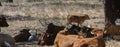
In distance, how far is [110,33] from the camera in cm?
1404

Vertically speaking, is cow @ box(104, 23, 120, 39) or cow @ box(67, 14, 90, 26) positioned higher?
cow @ box(104, 23, 120, 39)

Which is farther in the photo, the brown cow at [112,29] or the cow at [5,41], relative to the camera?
the brown cow at [112,29]

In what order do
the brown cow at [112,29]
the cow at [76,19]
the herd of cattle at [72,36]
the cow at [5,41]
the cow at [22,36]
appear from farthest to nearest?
A: the cow at [76,19], the cow at [22,36], the brown cow at [112,29], the herd of cattle at [72,36], the cow at [5,41]

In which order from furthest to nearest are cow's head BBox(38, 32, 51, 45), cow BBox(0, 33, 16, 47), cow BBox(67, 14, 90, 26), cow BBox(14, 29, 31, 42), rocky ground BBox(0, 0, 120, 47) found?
rocky ground BBox(0, 0, 120, 47), cow BBox(67, 14, 90, 26), cow BBox(14, 29, 31, 42), cow's head BBox(38, 32, 51, 45), cow BBox(0, 33, 16, 47)

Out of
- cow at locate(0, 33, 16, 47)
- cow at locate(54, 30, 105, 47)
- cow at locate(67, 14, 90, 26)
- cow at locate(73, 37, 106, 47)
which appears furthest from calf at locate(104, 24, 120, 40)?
cow at locate(0, 33, 16, 47)

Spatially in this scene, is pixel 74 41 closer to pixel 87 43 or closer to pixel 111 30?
pixel 87 43

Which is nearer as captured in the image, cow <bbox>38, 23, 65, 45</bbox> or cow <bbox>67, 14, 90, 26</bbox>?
cow <bbox>38, 23, 65, 45</bbox>

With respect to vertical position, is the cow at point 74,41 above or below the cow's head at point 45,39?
above

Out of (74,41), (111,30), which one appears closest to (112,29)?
(111,30)

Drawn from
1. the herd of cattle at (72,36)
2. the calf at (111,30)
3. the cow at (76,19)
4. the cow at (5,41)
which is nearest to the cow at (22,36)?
the herd of cattle at (72,36)

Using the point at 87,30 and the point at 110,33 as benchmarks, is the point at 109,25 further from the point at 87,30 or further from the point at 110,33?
the point at 87,30

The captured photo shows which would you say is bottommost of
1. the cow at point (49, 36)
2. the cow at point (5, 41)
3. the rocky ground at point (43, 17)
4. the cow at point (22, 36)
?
the rocky ground at point (43, 17)

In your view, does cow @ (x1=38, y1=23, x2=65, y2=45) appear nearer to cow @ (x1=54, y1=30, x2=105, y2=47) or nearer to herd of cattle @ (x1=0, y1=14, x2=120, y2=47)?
herd of cattle @ (x1=0, y1=14, x2=120, y2=47)

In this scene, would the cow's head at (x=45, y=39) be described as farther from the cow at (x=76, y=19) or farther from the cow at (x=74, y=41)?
the cow at (x=76, y=19)
